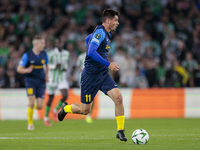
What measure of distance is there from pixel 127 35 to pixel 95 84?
11362mm

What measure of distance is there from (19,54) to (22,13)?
3.11 meters

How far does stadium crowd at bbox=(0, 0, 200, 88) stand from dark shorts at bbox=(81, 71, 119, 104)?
8.64 meters

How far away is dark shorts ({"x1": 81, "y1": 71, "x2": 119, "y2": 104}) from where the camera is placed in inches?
273

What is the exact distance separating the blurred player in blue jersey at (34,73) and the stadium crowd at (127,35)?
5.52 m

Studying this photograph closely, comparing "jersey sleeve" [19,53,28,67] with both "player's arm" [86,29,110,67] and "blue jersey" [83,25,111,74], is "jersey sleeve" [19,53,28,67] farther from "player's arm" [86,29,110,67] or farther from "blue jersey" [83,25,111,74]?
"player's arm" [86,29,110,67]

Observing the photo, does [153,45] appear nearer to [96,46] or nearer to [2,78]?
[2,78]

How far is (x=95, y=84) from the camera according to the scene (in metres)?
6.96

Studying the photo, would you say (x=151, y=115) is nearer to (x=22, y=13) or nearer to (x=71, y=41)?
(x=71, y=41)

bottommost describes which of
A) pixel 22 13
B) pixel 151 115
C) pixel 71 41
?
pixel 151 115

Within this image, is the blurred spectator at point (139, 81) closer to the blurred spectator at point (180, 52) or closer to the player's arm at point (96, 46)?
the blurred spectator at point (180, 52)

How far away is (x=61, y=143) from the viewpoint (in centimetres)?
689

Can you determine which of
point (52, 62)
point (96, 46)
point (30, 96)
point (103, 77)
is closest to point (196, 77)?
point (52, 62)

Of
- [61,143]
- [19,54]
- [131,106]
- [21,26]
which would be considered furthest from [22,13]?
[61,143]

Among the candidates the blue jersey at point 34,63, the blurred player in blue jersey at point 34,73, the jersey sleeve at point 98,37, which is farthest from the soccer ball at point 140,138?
the blue jersey at point 34,63
